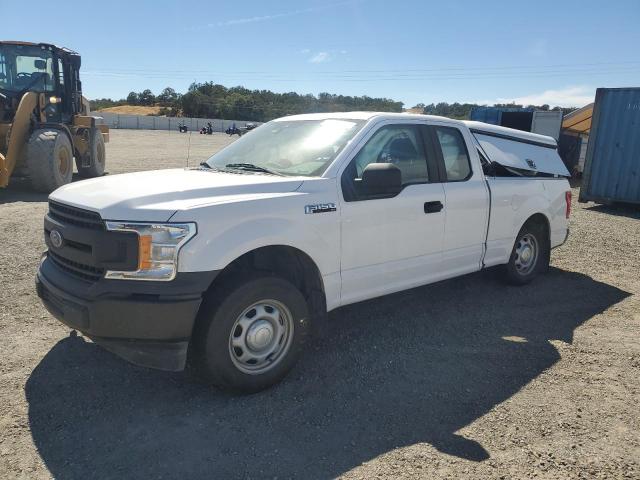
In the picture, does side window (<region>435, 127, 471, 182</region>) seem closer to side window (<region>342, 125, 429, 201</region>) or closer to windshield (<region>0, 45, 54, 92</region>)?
side window (<region>342, 125, 429, 201</region>)

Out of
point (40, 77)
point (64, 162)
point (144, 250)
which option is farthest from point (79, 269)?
point (40, 77)

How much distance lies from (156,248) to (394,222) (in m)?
1.97

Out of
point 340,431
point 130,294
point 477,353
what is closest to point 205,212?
point 130,294

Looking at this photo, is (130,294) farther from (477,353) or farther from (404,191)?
(477,353)

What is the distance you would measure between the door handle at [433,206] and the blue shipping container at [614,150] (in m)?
10.5

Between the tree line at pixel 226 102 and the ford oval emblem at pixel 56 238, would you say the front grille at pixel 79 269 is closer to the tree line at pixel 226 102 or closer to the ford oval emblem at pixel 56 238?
the ford oval emblem at pixel 56 238

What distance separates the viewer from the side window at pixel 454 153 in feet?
16.1

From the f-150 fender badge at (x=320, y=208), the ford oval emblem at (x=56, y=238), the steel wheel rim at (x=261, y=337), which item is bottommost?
the steel wheel rim at (x=261, y=337)

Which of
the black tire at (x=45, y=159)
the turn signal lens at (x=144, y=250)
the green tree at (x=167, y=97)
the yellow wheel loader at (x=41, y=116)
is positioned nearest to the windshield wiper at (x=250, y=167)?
the turn signal lens at (x=144, y=250)

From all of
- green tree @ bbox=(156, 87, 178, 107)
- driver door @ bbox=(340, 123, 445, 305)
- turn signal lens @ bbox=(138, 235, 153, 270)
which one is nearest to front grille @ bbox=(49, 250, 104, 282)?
turn signal lens @ bbox=(138, 235, 153, 270)

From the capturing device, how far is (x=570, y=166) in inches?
774

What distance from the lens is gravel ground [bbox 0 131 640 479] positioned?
2875mm

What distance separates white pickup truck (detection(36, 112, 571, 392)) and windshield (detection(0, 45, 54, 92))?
9.59m

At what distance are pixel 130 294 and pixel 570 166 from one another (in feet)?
65.4
